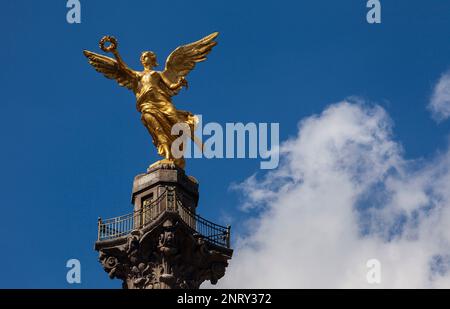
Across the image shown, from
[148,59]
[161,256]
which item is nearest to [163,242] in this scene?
[161,256]

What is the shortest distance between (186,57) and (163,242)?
1099cm

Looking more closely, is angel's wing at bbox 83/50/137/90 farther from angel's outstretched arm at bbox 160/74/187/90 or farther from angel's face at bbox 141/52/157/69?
angel's outstretched arm at bbox 160/74/187/90

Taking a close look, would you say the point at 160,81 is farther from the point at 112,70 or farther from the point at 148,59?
the point at 112,70

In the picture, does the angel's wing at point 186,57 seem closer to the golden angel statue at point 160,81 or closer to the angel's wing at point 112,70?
the golden angel statue at point 160,81

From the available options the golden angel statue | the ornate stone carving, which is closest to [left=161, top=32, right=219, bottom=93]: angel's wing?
the golden angel statue

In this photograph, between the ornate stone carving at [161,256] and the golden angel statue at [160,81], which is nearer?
the ornate stone carving at [161,256]

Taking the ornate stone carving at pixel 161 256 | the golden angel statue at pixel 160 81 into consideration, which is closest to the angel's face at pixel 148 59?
the golden angel statue at pixel 160 81

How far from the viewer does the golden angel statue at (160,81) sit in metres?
64.3

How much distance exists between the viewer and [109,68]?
66750mm

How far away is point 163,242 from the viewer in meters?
60.3
